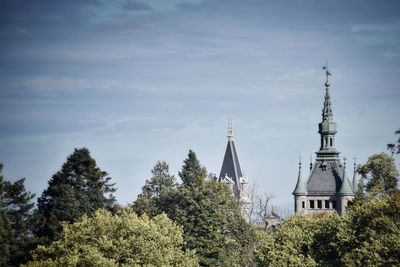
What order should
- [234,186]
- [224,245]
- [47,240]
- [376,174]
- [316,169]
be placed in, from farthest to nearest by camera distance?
[234,186], [316,169], [376,174], [224,245], [47,240]

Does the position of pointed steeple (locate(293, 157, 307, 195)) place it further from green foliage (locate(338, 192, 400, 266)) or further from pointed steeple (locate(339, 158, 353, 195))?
green foliage (locate(338, 192, 400, 266))

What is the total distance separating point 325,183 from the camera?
18512 centimetres

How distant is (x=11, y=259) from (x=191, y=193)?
68.8ft

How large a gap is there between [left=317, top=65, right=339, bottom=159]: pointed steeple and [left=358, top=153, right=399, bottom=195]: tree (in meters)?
42.5

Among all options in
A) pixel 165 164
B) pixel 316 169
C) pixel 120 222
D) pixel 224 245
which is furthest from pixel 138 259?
pixel 316 169

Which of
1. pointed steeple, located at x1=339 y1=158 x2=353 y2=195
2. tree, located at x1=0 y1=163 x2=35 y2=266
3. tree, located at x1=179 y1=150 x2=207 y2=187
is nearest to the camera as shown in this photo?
tree, located at x1=0 y1=163 x2=35 y2=266

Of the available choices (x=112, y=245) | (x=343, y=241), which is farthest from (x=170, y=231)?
(x=343, y=241)

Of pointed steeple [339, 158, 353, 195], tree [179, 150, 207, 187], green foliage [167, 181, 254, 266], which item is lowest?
green foliage [167, 181, 254, 266]

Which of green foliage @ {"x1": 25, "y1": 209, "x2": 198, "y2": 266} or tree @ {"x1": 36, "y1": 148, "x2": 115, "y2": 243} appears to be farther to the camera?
tree @ {"x1": 36, "y1": 148, "x2": 115, "y2": 243}

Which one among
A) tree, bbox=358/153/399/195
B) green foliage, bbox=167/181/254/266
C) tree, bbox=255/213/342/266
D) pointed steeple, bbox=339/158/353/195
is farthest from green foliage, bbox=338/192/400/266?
pointed steeple, bbox=339/158/353/195

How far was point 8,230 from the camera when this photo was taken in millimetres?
104188

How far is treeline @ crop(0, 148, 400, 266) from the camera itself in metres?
92.3

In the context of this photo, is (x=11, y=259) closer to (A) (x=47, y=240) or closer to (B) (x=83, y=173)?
(A) (x=47, y=240)

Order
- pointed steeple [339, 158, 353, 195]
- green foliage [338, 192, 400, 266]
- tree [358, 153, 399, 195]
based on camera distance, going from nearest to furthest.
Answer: green foliage [338, 192, 400, 266], tree [358, 153, 399, 195], pointed steeple [339, 158, 353, 195]
